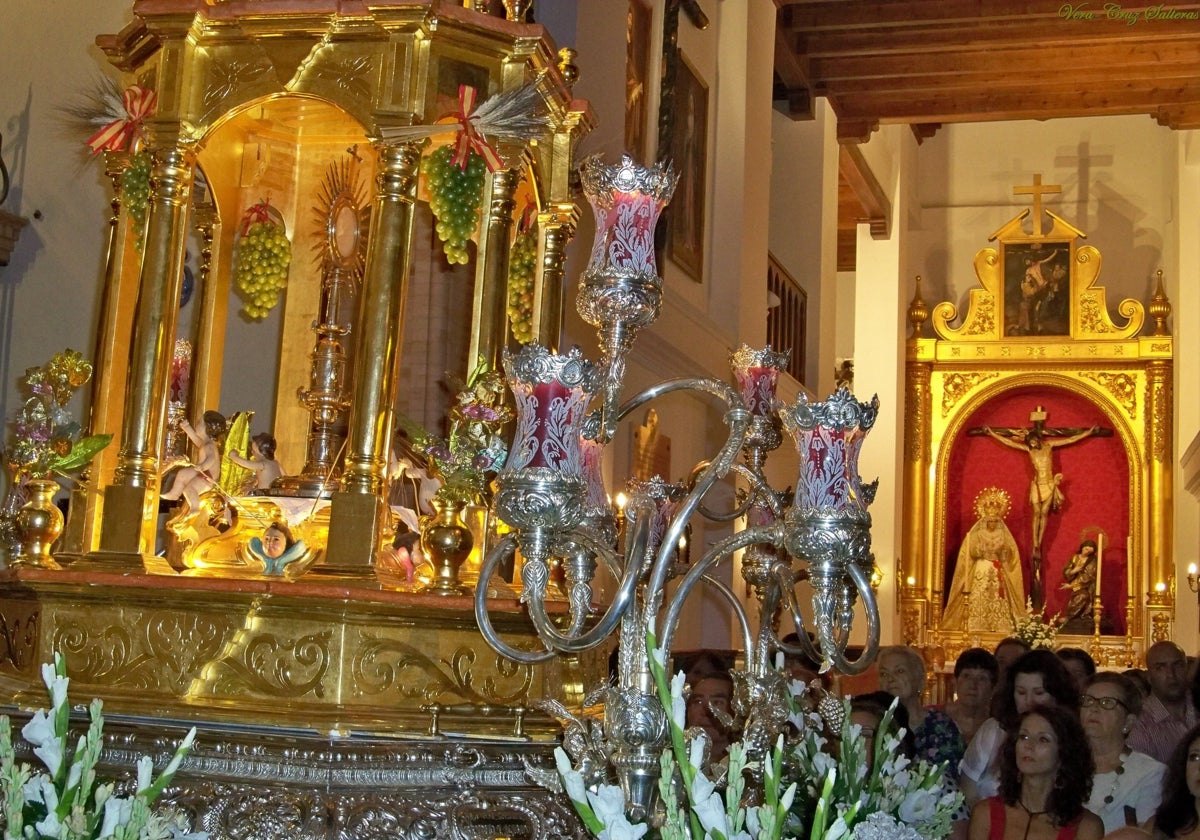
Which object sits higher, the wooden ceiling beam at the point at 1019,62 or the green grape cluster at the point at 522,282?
the wooden ceiling beam at the point at 1019,62

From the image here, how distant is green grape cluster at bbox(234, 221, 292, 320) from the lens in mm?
6352

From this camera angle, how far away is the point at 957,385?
20844mm

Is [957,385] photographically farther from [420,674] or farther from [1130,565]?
[420,674]

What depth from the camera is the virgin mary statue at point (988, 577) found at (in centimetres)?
2005

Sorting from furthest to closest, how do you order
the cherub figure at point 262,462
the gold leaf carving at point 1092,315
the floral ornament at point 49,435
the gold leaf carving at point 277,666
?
the gold leaf carving at point 1092,315
the cherub figure at point 262,462
the floral ornament at point 49,435
the gold leaf carving at point 277,666

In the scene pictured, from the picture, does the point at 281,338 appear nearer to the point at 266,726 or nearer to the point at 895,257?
the point at 266,726

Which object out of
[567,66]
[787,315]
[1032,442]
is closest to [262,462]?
[567,66]

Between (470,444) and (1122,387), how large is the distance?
1642 cm

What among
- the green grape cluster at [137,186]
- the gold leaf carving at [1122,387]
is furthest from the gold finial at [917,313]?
the green grape cluster at [137,186]

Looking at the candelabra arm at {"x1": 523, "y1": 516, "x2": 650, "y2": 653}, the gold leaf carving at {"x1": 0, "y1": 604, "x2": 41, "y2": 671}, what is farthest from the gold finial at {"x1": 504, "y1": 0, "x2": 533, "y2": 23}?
the candelabra arm at {"x1": 523, "y1": 516, "x2": 650, "y2": 653}

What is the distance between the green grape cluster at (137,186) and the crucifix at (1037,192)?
55.3 ft

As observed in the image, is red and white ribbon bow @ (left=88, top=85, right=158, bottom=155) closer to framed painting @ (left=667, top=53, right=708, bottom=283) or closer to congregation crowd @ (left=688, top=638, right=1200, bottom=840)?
congregation crowd @ (left=688, top=638, right=1200, bottom=840)

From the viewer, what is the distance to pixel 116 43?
5684mm

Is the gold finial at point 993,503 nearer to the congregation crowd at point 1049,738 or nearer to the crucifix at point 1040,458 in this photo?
the crucifix at point 1040,458
